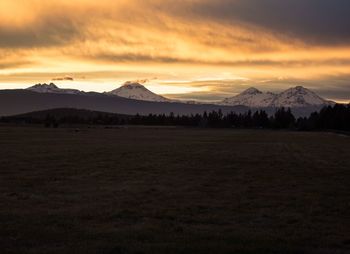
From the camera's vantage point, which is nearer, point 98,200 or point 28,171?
point 98,200

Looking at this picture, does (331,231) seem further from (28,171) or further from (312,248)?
(28,171)

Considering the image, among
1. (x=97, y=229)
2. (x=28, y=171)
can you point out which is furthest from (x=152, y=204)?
(x=28, y=171)

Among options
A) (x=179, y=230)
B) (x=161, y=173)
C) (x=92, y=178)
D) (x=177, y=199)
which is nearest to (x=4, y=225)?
(x=179, y=230)

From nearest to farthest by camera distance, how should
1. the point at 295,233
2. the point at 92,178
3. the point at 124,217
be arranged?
the point at 295,233 → the point at 124,217 → the point at 92,178

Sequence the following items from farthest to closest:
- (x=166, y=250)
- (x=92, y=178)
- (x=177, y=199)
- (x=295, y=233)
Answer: (x=92, y=178) → (x=177, y=199) → (x=295, y=233) → (x=166, y=250)

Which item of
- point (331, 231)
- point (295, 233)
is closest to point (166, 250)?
point (295, 233)

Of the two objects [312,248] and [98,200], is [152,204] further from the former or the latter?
[312,248]

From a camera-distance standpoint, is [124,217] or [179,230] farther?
[124,217]

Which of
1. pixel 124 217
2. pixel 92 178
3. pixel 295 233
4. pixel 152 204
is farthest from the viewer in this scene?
pixel 92 178

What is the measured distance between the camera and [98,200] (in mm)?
21141

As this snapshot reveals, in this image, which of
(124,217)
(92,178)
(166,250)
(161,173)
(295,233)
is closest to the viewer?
(166,250)

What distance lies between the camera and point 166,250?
12734mm

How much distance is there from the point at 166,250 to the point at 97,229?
3.27 metres

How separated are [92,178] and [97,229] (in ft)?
45.5
